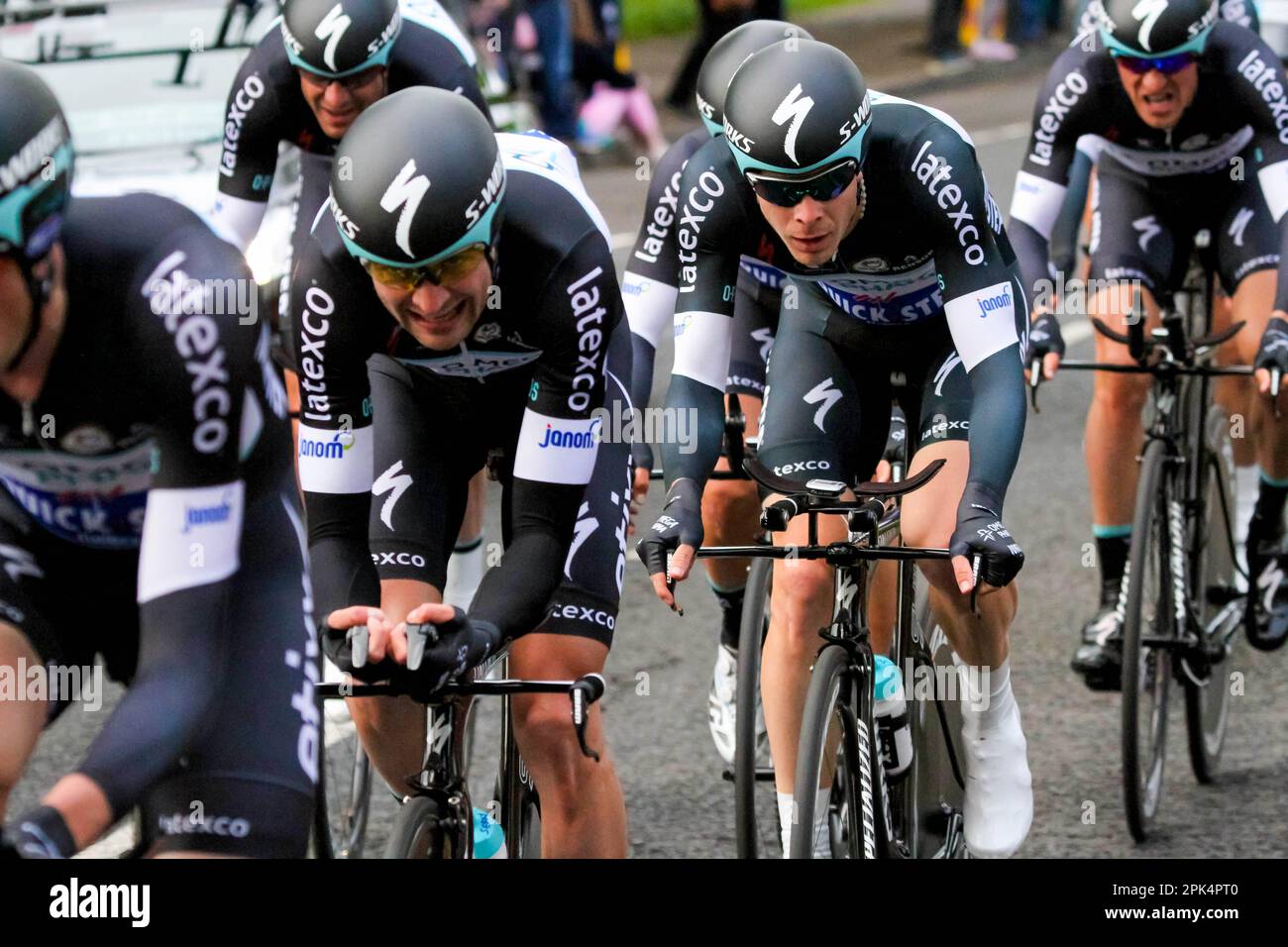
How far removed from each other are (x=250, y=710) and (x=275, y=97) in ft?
10.9

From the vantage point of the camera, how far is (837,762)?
4.65 meters

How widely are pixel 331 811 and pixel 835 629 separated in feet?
5.67

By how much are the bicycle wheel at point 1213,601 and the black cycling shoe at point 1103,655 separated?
0.24 m

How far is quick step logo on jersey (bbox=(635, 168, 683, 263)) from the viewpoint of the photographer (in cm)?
593

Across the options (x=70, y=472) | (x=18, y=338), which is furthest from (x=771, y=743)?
(x=18, y=338)

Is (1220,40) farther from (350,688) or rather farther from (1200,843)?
(350,688)

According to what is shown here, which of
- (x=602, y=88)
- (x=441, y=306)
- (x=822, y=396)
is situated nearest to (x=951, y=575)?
(x=822, y=396)

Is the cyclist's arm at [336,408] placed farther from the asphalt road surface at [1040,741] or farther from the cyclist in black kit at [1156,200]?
the cyclist in black kit at [1156,200]

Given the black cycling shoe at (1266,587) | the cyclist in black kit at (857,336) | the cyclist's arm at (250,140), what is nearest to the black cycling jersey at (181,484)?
the cyclist in black kit at (857,336)

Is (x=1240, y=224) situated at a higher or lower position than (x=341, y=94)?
lower

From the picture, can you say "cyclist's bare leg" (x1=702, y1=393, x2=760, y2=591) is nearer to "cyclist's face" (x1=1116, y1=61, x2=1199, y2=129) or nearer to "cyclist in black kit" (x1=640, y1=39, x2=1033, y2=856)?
"cyclist in black kit" (x1=640, y1=39, x2=1033, y2=856)

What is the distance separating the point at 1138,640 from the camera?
568cm

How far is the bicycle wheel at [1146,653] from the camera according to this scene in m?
5.63

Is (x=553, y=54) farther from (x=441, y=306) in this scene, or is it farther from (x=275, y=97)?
(x=441, y=306)
